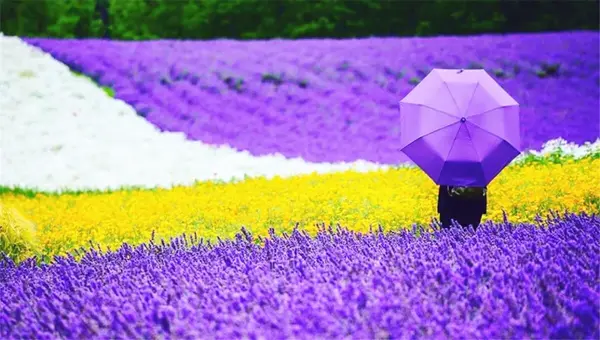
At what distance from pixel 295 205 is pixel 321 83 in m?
5.34

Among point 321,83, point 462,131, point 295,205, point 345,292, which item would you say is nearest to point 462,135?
point 462,131

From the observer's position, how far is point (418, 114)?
6020 millimetres

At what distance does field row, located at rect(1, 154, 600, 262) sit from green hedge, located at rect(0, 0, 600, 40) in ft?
22.0

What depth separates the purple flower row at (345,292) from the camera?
11.3ft

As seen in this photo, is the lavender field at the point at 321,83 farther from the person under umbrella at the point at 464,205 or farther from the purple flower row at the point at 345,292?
the purple flower row at the point at 345,292

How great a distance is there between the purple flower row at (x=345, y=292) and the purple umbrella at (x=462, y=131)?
100 centimetres

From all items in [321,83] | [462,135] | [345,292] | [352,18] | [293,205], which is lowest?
[293,205]

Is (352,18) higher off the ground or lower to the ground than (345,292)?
higher

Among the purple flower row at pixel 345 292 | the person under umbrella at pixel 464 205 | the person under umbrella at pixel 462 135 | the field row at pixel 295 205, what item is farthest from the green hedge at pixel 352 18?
the purple flower row at pixel 345 292

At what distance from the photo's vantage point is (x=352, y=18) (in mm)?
15703

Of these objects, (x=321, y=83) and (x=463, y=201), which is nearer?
(x=463, y=201)

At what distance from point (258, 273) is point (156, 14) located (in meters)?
11.6

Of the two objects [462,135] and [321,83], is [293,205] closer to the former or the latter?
[462,135]

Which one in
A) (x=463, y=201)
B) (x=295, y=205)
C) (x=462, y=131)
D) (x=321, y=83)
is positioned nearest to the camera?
(x=462, y=131)
